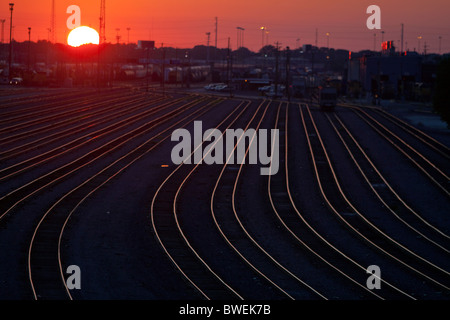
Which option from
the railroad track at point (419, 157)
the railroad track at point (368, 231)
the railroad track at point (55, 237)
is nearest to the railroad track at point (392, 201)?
the railroad track at point (368, 231)

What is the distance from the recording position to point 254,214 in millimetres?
19422

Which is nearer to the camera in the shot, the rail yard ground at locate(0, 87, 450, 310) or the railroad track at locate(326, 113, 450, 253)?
the rail yard ground at locate(0, 87, 450, 310)

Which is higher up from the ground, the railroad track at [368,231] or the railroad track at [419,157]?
the railroad track at [419,157]

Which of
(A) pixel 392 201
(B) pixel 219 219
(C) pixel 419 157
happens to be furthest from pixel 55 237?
(C) pixel 419 157

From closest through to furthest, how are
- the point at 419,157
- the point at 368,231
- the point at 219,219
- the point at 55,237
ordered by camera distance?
1. the point at 55,237
2. the point at 368,231
3. the point at 219,219
4. the point at 419,157

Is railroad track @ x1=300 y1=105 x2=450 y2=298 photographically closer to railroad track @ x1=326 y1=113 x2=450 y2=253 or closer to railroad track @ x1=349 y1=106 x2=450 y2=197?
railroad track @ x1=326 y1=113 x2=450 y2=253

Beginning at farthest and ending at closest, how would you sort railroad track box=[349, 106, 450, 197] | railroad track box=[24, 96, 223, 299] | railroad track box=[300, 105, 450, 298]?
railroad track box=[349, 106, 450, 197] < railroad track box=[300, 105, 450, 298] < railroad track box=[24, 96, 223, 299]

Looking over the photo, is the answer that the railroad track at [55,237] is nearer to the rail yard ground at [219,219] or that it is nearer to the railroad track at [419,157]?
the rail yard ground at [219,219]

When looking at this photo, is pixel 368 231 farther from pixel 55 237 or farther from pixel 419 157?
pixel 419 157

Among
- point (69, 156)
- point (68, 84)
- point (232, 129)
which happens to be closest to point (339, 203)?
point (69, 156)

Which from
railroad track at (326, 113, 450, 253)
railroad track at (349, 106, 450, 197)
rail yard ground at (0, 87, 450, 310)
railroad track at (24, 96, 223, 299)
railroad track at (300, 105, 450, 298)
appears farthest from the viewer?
railroad track at (349, 106, 450, 197)

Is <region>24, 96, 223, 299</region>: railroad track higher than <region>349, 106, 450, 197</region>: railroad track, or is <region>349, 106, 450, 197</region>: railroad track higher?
<region>349, 106, 450, 197</region>: railroad track

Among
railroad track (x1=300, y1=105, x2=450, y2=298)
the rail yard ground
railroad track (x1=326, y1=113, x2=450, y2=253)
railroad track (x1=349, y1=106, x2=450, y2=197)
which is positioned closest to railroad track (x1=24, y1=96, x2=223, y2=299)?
the rail yard ground

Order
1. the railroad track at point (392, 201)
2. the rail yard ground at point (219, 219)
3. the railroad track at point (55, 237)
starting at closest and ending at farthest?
the railroad track at point (55, 237)
the rail yard ground at point (219, 219)
the railroad track at point (392, 201)
